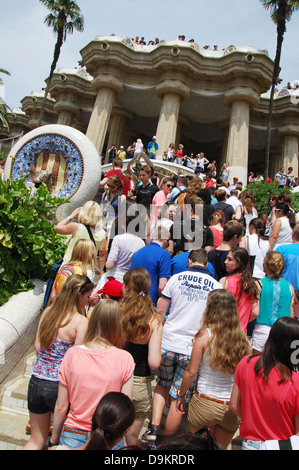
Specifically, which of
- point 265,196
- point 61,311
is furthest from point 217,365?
point 265,196

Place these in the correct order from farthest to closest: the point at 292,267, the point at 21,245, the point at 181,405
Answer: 1. the point at 21,245
2. the point at 292,267
3. the point at 181,405

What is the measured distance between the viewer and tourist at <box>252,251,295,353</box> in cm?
386

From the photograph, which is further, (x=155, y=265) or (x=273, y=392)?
(x=155, y=265)

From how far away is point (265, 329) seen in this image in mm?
3891

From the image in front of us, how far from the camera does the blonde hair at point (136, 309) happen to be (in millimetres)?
3070

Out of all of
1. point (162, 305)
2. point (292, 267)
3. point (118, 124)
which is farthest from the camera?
point (118, 124)

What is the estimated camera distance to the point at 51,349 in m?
2.91

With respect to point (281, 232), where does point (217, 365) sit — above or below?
below

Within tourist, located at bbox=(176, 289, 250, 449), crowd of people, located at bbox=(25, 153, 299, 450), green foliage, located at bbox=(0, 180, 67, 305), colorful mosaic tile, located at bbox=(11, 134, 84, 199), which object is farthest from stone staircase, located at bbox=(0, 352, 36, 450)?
colorful mosaic tile, located at bbox=(11, 134, 84, 199)

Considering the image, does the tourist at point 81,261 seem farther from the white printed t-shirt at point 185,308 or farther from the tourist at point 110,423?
the tourist at point 110,423

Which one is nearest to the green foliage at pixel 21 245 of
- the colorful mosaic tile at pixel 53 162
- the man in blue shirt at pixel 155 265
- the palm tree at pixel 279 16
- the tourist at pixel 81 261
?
the tourist at pixel 81 261

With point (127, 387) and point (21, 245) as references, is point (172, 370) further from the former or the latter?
point (21, 245)

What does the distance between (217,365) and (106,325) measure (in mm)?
949

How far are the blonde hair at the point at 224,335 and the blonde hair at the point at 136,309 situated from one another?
507 millimetres
